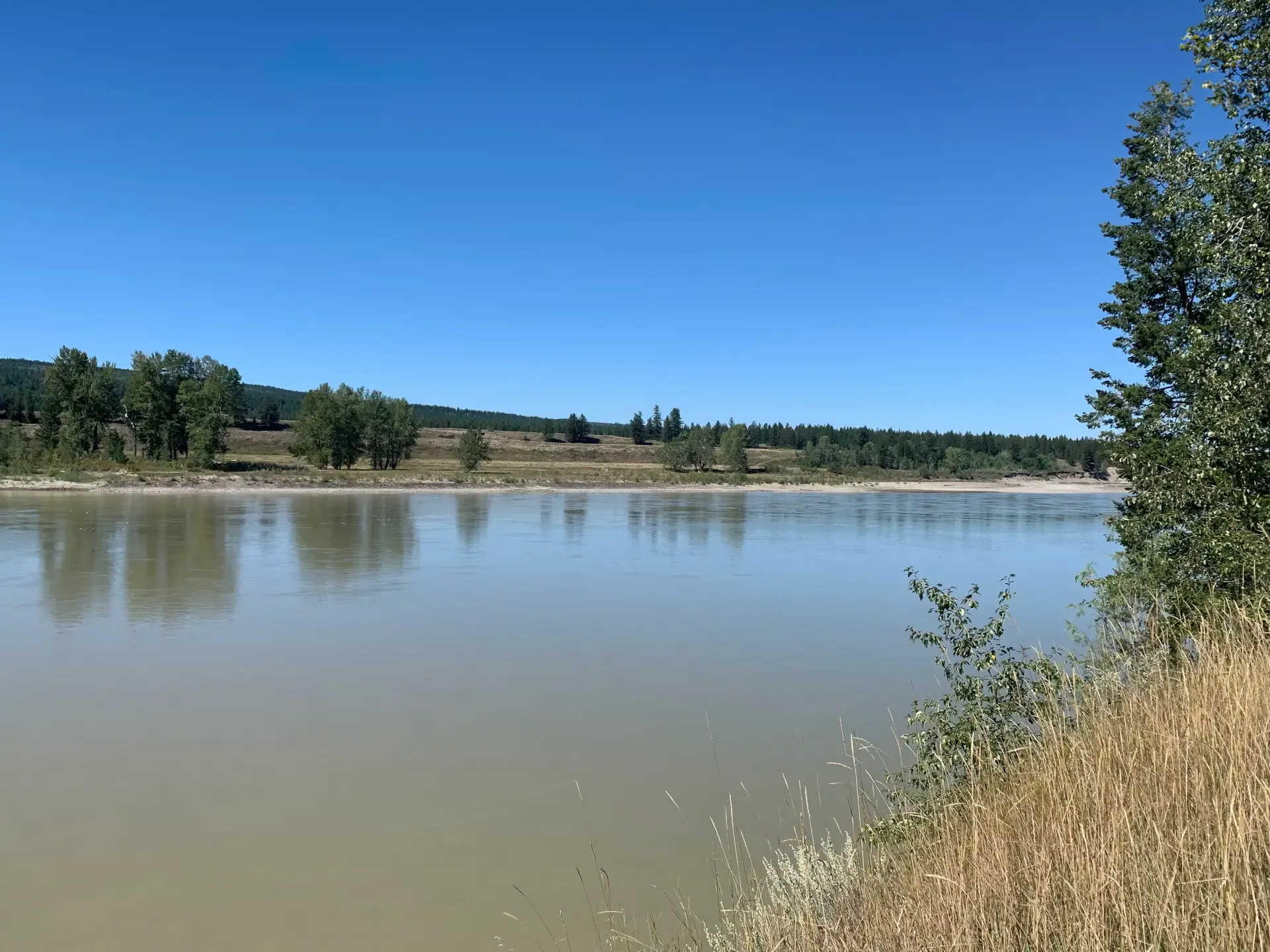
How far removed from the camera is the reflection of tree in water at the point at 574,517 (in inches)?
1392

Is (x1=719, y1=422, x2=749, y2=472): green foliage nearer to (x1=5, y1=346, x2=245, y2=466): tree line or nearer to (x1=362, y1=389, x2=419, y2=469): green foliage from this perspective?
(x1=362, y1=389, x2=419, y2=469): green foliage

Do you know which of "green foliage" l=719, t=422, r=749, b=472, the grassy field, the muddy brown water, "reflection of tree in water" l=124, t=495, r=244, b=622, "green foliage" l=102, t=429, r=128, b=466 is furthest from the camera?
"green foliage" l=719, t=422, r=749, b=472

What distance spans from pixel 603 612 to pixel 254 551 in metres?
14.7

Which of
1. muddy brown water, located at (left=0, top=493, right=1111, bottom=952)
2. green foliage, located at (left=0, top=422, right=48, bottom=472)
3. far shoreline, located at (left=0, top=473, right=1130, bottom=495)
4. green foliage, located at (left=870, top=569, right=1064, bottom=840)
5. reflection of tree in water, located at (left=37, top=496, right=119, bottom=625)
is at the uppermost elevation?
green foliage, located at (left=0, top=422, right=48, bottom=472)

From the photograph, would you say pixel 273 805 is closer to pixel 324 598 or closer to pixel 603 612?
pixel 603 612

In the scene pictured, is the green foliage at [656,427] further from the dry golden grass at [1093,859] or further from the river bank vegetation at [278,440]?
the dry golden grass at [1093,859]

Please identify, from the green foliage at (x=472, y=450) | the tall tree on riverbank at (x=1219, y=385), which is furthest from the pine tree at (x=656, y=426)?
the tall tree on riverbank at (x=1219, y=385)

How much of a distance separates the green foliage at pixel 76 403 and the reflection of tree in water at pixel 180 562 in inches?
1163

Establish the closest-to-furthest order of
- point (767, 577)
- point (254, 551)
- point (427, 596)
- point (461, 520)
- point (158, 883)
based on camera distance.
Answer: point (158, 883) < point (427, 596) < point (767, 577) < point (254, 551) < point (461, 520)

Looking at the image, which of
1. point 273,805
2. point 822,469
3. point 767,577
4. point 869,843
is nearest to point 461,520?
point 767,577

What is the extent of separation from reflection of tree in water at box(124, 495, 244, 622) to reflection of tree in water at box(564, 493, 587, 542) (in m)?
13.0

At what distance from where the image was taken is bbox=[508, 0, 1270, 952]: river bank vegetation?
10.4ft

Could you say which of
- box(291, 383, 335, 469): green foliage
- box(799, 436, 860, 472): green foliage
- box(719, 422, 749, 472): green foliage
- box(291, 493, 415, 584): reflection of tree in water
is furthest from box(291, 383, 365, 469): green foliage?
box(799, 436, 860, 472): green foliage

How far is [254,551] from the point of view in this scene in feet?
86.9
